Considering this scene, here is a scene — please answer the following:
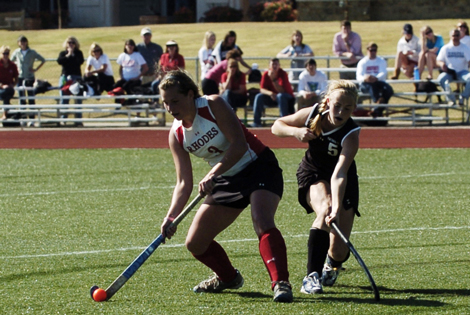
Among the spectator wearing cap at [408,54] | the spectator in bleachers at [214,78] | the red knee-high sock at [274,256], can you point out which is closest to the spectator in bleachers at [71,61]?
the spectator in bleachers at [214,78]

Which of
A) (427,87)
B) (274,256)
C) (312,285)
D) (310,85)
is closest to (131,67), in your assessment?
(310,85)

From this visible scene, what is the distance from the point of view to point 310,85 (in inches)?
599

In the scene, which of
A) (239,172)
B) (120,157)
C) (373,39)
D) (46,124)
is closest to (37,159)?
(120,157)

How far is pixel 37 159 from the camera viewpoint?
12.6 m

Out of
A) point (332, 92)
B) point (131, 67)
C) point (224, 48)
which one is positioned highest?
point (332, 92)

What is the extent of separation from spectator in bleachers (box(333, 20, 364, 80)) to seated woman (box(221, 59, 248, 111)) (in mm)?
2742

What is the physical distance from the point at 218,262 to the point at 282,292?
60cm

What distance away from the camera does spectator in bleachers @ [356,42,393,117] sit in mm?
15141

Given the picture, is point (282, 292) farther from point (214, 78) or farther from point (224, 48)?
point (224, 48)

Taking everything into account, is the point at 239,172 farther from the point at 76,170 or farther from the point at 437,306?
the point at 76,170

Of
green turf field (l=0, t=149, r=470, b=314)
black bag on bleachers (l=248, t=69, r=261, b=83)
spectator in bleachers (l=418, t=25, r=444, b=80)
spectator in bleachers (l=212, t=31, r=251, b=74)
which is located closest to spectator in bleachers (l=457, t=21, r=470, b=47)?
spectator in bleachers (l=418, t=25, r=444, b=80)

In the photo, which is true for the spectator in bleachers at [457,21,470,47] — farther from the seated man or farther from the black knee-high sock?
the black knee-high sock

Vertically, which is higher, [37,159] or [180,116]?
[180,116]

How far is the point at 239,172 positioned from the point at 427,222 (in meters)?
3.07
